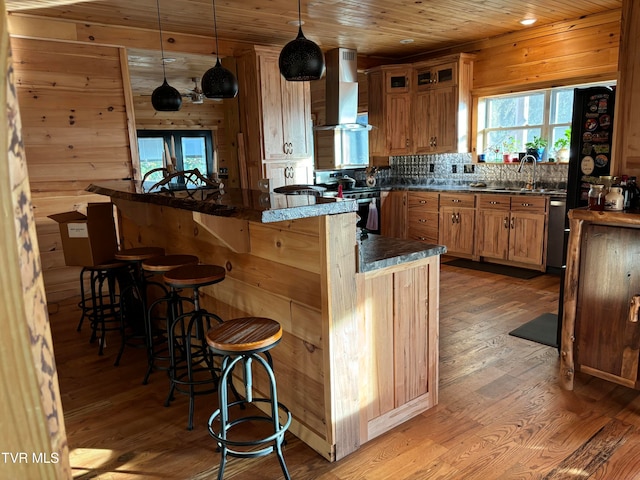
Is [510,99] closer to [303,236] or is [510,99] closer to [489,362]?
[489,362]

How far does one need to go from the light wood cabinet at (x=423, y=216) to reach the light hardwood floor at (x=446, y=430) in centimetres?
294

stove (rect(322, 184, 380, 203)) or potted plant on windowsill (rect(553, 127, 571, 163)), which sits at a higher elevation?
potted plant on windowsill (rect(553, 127, 571, 163))

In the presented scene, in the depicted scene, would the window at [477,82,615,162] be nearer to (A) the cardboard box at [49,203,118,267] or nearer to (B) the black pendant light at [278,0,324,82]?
(B) the black pendant light at [278,0,324,82]

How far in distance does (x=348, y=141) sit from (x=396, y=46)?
1.51m

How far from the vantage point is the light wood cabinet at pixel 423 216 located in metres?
6.14

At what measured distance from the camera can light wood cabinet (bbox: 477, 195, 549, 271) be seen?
510cm

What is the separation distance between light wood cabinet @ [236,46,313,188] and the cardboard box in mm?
2173

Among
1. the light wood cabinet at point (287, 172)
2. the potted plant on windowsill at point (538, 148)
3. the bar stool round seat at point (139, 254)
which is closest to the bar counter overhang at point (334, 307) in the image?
the bar stool round seat at point (139, 254)

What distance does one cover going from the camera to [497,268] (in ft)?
17.9

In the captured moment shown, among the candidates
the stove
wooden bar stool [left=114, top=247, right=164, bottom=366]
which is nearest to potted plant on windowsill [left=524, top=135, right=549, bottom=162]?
the stove

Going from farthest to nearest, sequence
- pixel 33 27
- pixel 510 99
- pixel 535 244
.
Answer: pixel 510 99 < pixel 535 244 < pixel 33 27

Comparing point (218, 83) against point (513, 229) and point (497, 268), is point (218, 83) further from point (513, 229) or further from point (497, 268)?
point (497, 268)

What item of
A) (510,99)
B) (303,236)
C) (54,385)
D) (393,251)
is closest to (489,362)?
(393,251)

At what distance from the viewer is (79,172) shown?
15.0 feet
